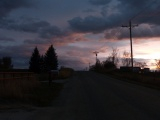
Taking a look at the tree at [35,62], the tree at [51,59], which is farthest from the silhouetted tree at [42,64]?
the tree at [35,62]

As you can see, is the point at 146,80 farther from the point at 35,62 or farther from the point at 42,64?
the point at 42,64

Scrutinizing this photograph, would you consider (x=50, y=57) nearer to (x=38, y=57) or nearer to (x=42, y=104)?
(x=38, y=57)

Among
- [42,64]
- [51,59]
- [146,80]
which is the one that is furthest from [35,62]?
[146,80]

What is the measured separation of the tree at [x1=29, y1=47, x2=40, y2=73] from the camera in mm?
115750

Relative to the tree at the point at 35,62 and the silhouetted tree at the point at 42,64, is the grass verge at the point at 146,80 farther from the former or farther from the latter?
the silhouetted tree at the point at 42,64

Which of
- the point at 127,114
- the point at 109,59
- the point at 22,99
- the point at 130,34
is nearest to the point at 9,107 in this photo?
the point at 22,99

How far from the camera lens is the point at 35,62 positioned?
117000 mm

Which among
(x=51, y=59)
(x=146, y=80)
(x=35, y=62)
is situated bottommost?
(x=146, y=80)

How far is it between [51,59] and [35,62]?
32.1 ft

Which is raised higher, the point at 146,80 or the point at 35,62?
the point at 35,62

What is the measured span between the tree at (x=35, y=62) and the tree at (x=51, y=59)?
6.58m

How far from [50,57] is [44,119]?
4486 inches

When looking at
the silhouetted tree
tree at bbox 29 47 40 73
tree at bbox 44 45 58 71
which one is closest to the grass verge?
tree at bbox 29 47 40 73

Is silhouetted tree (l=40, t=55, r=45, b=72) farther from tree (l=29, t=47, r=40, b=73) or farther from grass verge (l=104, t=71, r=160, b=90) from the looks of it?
grass verge (l=104, t=71, r=160, b=90)
